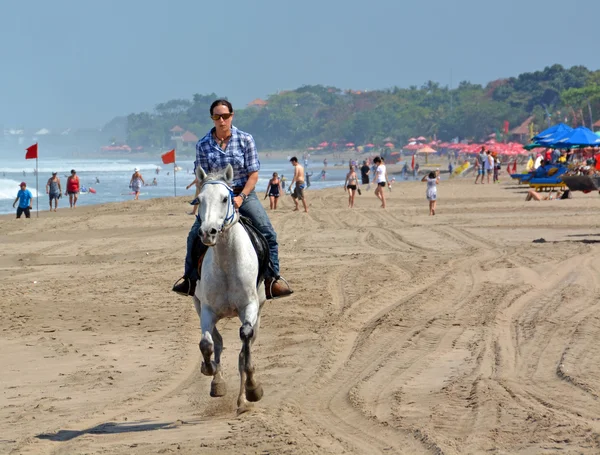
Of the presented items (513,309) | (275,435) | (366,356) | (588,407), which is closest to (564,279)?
(513,309)

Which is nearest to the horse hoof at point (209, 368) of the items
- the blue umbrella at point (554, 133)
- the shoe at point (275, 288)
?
the shoe at point (275, 288)

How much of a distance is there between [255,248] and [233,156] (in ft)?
2.62

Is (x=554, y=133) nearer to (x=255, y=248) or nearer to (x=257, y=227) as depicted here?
(x=257, y=227)

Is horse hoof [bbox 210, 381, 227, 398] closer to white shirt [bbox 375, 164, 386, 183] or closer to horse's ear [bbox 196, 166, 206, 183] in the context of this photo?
horse's ear [bbox 196, 166, 206, 183]

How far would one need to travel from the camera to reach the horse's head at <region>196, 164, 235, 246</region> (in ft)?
24.1

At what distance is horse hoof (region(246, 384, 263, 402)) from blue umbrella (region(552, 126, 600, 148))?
3304cm

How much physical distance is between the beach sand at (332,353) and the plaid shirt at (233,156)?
1922 mm

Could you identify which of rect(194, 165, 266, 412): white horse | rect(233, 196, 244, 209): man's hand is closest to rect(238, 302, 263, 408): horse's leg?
rect(194, 165, 266, 412): white horse

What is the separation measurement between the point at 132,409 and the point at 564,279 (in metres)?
8.92

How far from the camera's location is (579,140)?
1564 inches

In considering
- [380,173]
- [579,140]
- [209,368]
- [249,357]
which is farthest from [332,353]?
[579,140]

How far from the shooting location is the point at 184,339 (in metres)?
11.9

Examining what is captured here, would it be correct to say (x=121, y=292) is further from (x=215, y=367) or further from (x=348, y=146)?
(x=348, y=146)

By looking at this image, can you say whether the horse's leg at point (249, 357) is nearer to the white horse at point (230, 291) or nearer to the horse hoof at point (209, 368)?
the white horse at point (230, 291)
